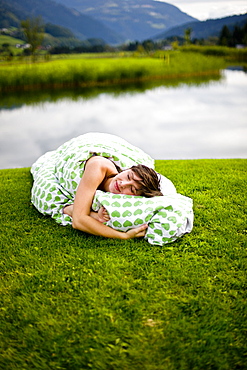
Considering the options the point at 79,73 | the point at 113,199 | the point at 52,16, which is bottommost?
the point at 113,199

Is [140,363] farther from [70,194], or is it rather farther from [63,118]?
[63,118]

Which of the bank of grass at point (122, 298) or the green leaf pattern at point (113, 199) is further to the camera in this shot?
the green leaf pattern at point (113, 199)

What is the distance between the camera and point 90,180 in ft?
8.16

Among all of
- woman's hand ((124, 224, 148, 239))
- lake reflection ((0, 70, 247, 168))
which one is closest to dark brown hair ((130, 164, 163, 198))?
woman's hand ((124, 224, 148, 239))

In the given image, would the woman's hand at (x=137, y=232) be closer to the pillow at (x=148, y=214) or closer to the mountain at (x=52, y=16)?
the pillow at (x=148, y=214)

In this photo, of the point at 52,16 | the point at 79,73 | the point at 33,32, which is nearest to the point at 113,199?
the point at 79,73

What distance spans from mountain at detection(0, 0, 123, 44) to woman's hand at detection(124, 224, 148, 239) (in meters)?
20.8

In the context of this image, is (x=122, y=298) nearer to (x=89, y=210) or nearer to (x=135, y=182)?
(x=89, y=210)

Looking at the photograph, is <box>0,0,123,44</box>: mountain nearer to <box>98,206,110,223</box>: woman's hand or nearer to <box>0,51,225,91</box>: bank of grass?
<box>0,51,225,91</box>: bank of grass

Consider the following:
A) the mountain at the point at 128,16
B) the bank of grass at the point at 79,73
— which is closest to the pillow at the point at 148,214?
the bank of grass at the point at 79,73

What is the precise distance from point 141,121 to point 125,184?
722cm

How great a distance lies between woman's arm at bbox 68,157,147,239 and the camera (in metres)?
2.47

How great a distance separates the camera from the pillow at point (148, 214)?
8.00 ft

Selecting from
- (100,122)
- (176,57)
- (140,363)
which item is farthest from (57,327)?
(176,57)
